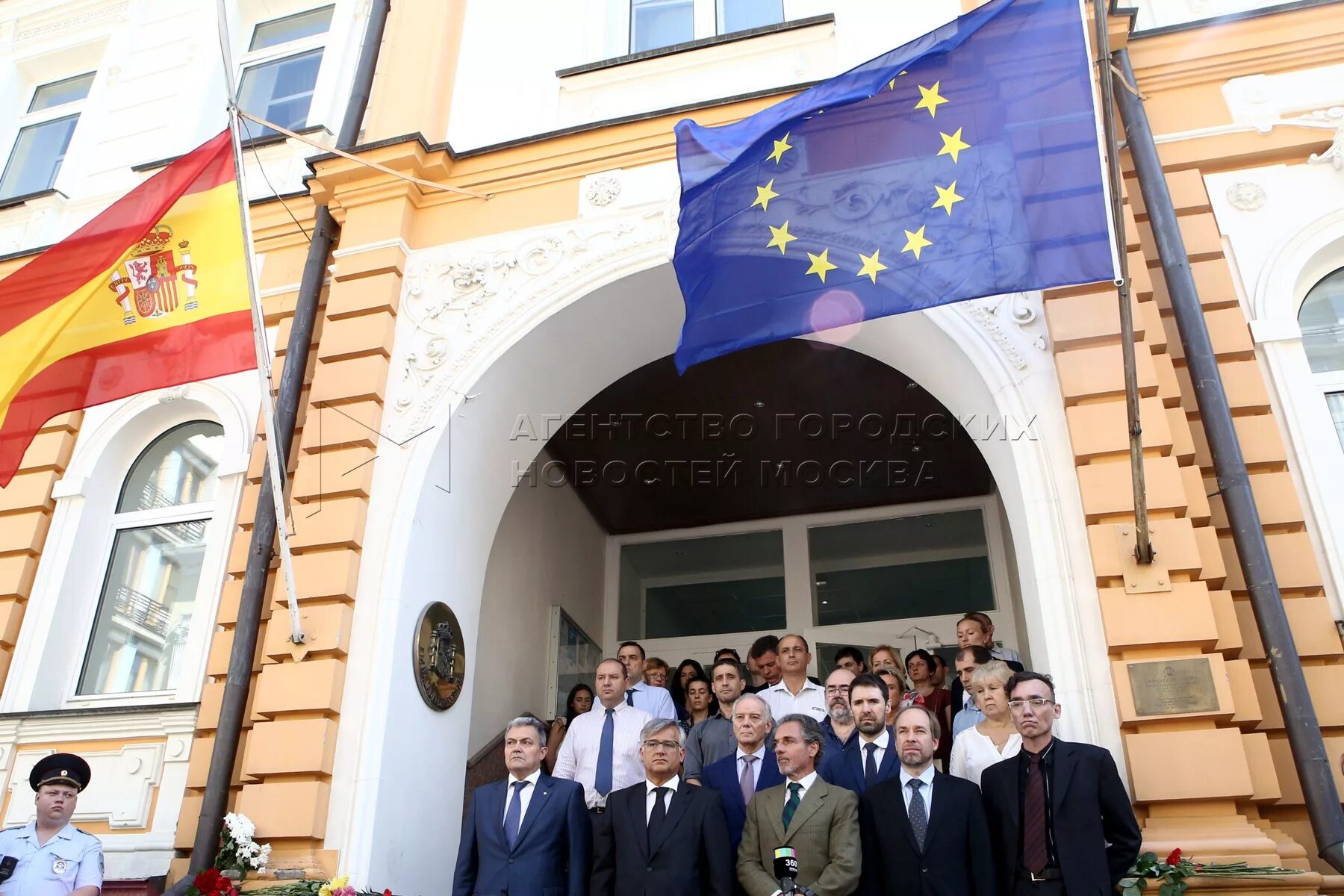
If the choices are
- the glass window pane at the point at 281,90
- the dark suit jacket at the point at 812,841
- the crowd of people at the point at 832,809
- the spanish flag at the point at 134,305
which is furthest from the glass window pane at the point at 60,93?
the dark suit jacket at the point at 812,841

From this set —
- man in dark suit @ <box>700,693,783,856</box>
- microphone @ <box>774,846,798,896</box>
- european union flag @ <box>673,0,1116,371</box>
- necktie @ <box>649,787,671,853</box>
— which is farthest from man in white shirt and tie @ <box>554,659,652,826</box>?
microphone @ <box>774,846,798,896</box>

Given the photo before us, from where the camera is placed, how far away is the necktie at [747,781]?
210 inches

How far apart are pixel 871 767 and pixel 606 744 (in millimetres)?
1863

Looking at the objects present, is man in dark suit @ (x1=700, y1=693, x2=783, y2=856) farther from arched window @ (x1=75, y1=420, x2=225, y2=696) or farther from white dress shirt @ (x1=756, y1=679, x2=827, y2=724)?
arched window @ (x1=75, y1=420, x2=225, y2=696)

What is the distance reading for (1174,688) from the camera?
17.3 ft

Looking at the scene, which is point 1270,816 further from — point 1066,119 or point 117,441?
point 117,441

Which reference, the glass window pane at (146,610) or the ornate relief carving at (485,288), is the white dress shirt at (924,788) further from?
the glass window pane at (146,610)

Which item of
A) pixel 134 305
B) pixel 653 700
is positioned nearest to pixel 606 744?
pixel 653 700

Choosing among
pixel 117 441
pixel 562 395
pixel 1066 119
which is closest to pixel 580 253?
pixel 562 395

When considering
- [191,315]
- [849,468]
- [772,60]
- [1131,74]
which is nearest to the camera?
[191,315]

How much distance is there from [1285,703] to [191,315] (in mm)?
6537

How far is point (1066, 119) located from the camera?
5289 millimetres

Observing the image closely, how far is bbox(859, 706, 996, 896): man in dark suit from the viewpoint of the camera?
448 centimetres

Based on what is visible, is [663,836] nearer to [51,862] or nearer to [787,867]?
[787,867]
